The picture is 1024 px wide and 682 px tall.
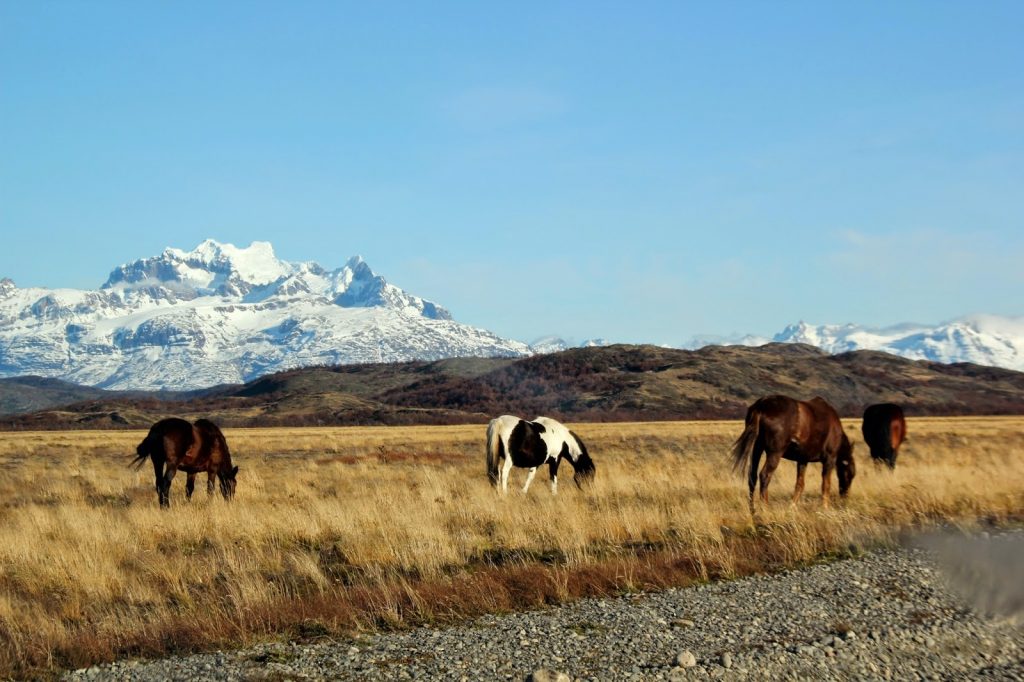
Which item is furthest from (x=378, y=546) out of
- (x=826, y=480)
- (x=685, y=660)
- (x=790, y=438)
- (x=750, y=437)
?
(x=826, y=480)

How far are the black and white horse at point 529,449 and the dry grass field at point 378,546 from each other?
0.61m

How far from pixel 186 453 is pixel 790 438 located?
11.8 metres

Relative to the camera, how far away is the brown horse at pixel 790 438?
53.5 feet

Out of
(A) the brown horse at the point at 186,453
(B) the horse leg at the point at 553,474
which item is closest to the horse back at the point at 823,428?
(B) the horse leg at the point at 553,474

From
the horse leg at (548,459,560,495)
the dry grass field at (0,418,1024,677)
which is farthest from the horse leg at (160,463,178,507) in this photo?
the horse leg at (548,459,560,495)

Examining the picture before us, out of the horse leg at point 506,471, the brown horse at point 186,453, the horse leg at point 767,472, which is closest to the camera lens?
the horse leg at point 767,472

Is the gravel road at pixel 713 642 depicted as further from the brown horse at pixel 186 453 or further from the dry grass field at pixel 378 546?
the brown horse at pixel 186 453

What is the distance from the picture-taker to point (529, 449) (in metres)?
20.2

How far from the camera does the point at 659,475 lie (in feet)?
70.4

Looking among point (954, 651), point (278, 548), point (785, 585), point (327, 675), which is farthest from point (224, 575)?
point (954, 651)

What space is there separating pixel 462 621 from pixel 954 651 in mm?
4393

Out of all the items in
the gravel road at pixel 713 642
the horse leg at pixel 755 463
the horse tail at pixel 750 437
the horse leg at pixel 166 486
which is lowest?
the gravel road at pixel 713 642

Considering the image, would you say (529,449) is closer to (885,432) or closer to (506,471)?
(506,471)

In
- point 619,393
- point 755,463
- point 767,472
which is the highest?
point 619,393
